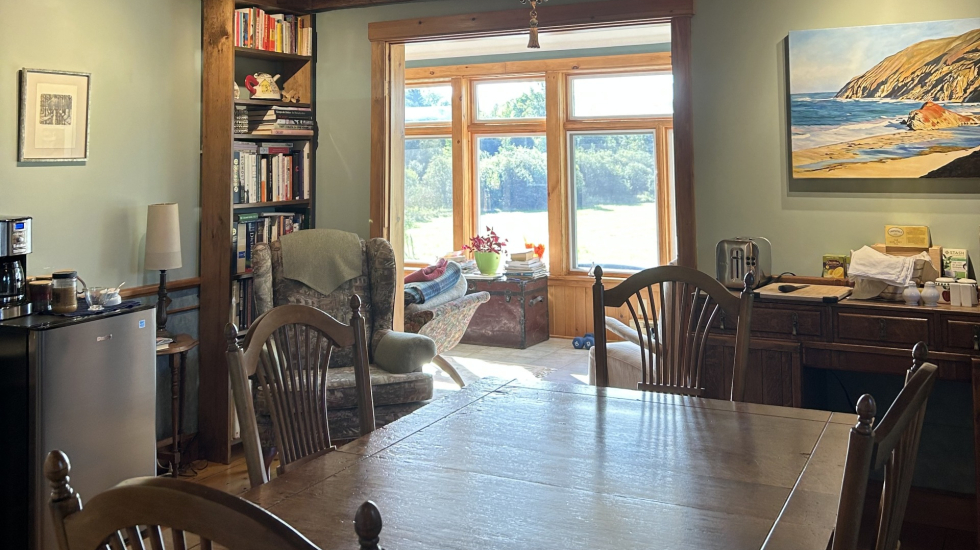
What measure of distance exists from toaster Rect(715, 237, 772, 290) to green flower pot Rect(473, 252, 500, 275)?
148 inches

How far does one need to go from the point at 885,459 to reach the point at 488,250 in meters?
6.53

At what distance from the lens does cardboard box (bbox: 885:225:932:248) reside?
3551 mm

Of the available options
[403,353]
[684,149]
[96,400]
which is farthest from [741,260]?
[96,400]

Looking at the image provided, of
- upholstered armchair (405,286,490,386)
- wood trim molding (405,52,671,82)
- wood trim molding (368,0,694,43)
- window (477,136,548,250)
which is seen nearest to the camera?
wood trim molding (368,0,694,43)

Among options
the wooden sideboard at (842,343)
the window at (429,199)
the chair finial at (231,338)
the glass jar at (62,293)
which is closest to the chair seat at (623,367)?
the wooden sideboard at (842,343)

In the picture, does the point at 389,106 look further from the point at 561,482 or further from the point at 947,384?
the point at 561,482

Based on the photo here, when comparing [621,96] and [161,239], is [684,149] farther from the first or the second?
[621,96]

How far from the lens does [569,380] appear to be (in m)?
6.03

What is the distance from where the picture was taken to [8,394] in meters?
2.98

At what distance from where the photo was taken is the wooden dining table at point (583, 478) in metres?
1.44

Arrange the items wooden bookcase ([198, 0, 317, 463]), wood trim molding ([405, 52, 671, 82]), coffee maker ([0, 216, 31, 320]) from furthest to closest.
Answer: wood trim molding ([405, 52, 671, 82]) < wooden bookcase ([198, 0, 317, 463]) < coffee maker ([0, 216, 31, 320])

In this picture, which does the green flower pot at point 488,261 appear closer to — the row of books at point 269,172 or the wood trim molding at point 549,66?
the wood trim molding at point 549,66

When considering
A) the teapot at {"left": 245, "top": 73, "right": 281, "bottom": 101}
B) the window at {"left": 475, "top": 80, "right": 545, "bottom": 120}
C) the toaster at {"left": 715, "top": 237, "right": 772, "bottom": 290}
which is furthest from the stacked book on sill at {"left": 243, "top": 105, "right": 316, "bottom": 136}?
the window at {"left": 475, "top": 80, "right": 545, "bottom": 120}

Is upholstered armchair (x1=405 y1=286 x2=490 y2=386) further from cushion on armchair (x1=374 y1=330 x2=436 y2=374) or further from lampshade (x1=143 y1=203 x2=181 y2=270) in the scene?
lampshade (x1=143 y1=203 x2=181 y2=270)
